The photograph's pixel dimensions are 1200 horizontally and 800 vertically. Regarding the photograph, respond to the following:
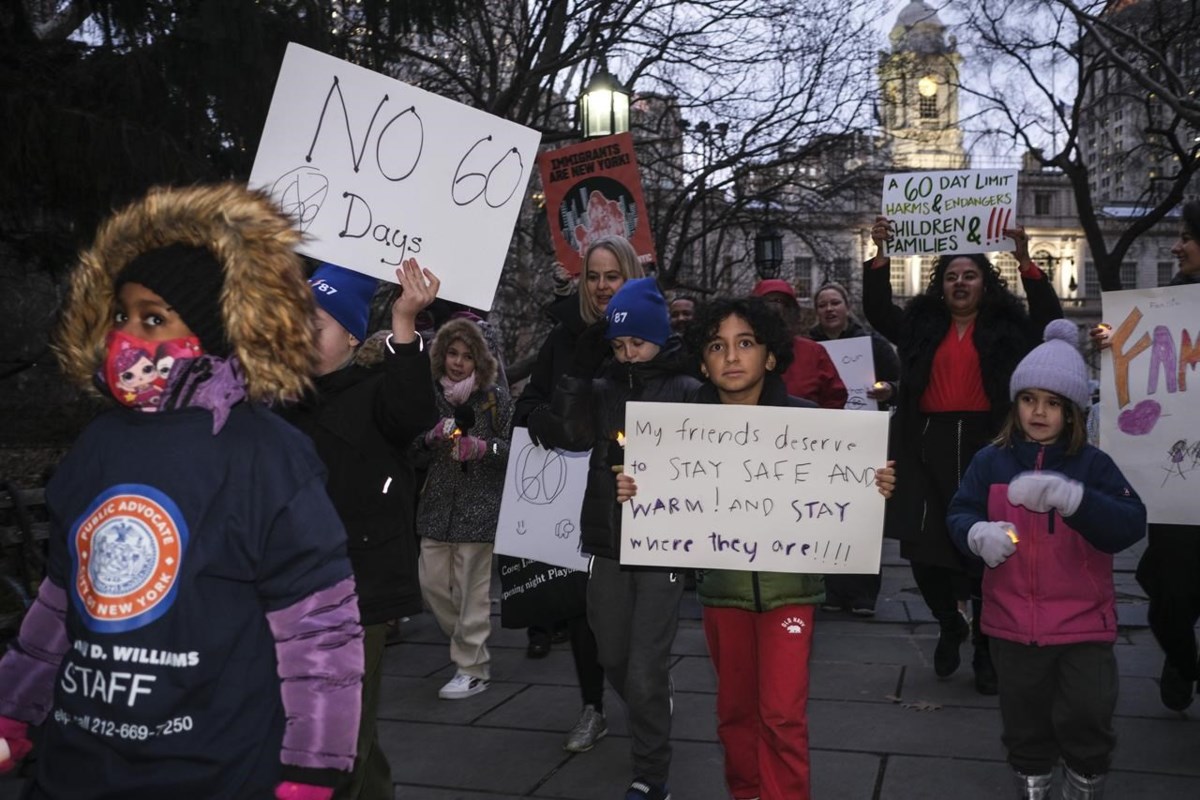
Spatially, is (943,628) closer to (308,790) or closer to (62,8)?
(308,790)

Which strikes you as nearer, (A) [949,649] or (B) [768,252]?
(A) [949,649]

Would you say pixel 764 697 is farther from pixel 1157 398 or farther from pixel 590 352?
pixel 1157 398

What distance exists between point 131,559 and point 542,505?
124 inches

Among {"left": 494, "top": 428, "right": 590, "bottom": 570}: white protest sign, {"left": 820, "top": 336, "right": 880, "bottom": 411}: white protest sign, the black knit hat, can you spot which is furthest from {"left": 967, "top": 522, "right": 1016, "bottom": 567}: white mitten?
{"left": 820, "top": 336, "right": 880, "bottom": 411}: white protest sign

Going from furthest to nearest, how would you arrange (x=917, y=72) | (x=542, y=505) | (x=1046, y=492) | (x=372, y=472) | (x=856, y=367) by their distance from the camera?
(x=917, y=72) < (x=856, y=367) < (x=542, y=505) < (x=1046, y=492) < (x=372, y=472)

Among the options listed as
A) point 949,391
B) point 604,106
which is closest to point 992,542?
point 949,391

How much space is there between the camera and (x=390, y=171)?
12.0 feet

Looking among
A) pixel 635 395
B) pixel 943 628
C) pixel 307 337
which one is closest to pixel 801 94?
pixel 943 628

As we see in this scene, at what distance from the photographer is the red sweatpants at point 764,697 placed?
11.6 feet

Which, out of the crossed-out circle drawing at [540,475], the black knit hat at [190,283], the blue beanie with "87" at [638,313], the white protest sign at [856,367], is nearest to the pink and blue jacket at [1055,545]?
the blue beanie with "87" at [638,313]

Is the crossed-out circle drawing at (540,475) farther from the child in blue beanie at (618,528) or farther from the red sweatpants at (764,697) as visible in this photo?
the red sweatpants at (764,697)

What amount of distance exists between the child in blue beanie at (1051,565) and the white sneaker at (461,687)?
276 cm

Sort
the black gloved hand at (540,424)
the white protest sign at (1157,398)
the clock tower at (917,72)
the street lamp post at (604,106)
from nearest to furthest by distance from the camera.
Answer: the black gloved hand at (540,424)
the white protest sign at (1157,398)
the street lamp post at (604,106)
the clock tower at (917,72)

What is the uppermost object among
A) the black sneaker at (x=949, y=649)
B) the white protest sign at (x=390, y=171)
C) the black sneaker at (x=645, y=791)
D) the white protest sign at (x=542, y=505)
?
the white protest sign at (x=390, y=171)
